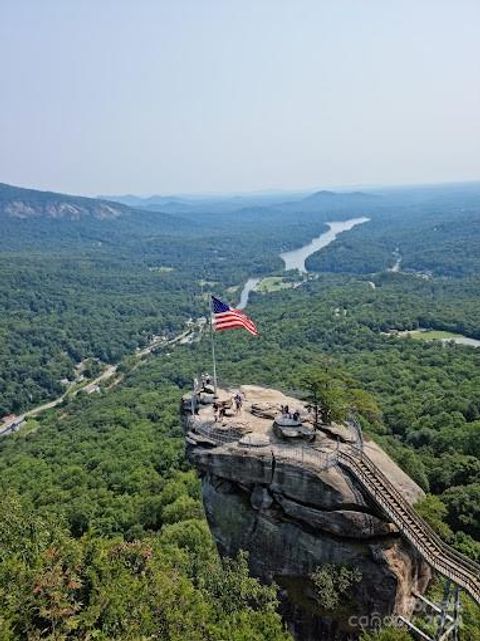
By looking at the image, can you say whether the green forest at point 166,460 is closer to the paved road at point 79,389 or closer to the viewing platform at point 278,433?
the paved road at point 79,389

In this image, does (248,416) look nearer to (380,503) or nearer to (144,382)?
(380,503)

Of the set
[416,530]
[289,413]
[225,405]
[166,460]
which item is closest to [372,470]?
[416,530]

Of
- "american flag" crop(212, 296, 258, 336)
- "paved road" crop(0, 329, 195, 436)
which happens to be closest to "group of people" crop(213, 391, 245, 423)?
"american flag" crop(212, 296, 258, 336)

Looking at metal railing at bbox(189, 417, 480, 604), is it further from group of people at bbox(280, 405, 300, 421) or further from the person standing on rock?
the person standing on rock

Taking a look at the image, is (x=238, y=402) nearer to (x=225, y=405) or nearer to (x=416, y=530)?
(x=225, y=405)

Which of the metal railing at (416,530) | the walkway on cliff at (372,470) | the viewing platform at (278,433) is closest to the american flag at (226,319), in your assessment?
the viewing platform at (278,433)

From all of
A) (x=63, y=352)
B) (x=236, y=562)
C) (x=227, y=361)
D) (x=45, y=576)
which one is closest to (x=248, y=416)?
(x=236, y=562)
